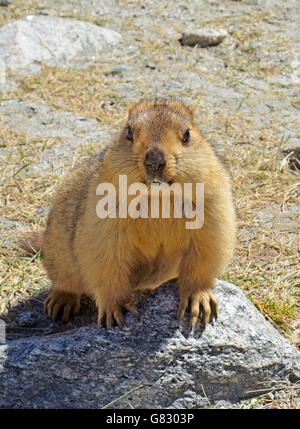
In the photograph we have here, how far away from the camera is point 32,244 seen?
5.97 metres

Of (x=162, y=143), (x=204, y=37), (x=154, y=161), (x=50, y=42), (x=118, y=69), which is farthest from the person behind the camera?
(x=204, y=37)

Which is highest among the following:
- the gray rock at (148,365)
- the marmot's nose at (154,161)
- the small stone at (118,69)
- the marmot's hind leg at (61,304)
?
the marmot's nose at (154,161)

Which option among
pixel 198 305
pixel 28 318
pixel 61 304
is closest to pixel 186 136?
pixel 198 305

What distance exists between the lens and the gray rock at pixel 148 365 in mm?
3775

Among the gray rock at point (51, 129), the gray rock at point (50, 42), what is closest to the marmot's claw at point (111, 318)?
the gray rock at point (51, 129)

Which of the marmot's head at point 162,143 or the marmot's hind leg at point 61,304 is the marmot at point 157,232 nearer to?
the marmot's head at point 162,143

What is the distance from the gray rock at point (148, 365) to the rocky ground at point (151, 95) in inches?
35.8

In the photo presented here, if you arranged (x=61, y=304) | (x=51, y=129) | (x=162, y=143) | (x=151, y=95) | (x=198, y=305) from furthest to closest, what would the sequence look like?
1. (x=151, y=95)
2. (x=51, y=129)
3. (x=61, y=304)
4. (x=198, y=305)
5. (x=162, y=143)

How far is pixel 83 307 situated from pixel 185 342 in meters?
1.78

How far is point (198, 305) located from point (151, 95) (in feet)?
17.5

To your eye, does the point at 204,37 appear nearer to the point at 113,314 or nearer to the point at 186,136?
the point at 186,136

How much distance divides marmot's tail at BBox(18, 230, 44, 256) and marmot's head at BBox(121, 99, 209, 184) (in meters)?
2.29

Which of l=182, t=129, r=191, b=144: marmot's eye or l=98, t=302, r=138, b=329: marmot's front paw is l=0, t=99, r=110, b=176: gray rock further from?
l=182, t=129, r=191, b=144: marmot's eye
